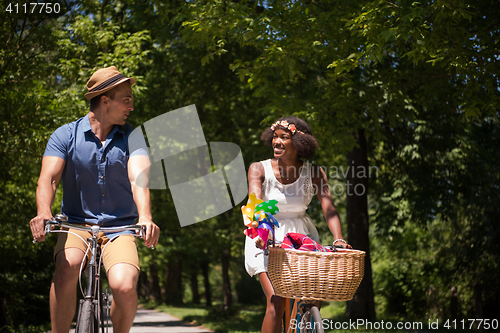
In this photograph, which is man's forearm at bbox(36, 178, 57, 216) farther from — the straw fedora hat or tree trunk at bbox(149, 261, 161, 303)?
tree trunk at bbox(149, 261, 161, 303)

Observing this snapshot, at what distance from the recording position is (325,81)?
8.78 meters

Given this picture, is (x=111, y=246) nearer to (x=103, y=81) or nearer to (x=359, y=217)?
(x=103, y=81)

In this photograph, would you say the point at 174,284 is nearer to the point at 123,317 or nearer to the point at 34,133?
the point at 34,133

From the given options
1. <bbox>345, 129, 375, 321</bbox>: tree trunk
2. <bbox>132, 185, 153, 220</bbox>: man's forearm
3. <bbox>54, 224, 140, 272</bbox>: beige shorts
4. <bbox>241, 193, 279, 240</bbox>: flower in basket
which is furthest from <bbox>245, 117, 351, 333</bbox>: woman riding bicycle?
<bbox>345, 129, 375, 321</bbox>: tree trunk

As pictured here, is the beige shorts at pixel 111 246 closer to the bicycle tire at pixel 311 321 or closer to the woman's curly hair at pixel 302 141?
the bicycle tire at pixel 311 321

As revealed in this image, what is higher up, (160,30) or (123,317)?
(160,30)

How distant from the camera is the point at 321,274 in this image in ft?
10.5

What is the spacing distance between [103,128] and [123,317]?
1.22 metres

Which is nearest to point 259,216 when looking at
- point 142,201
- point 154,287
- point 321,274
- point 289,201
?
point 321,274

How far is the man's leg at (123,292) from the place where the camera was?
2.89 meters

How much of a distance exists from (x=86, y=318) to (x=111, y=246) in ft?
1.52

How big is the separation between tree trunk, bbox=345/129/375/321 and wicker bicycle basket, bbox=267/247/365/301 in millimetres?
8683

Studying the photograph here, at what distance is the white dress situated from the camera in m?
4.05

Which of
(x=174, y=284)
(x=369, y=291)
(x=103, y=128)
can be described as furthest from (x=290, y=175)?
(x=174, y=284)
